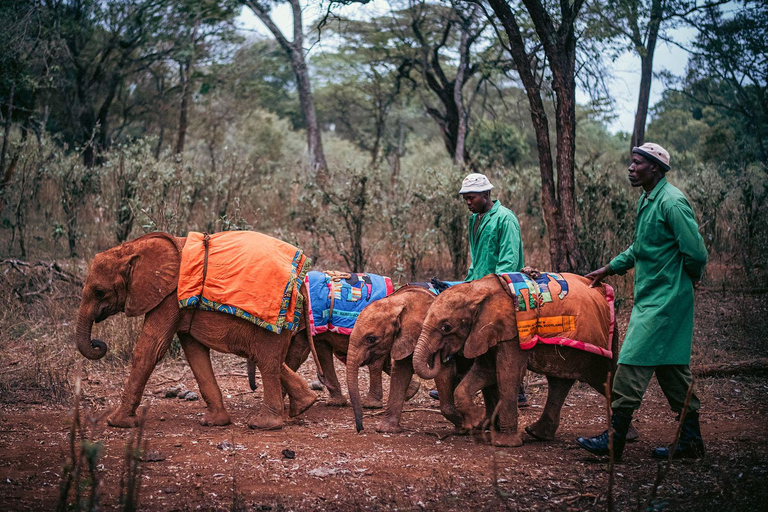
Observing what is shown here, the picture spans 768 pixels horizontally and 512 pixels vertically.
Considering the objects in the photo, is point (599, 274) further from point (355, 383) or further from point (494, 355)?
point (355, 383)

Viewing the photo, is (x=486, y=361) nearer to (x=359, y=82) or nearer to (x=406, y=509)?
(x=406, y=509)

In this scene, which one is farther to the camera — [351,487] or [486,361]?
[486,361]

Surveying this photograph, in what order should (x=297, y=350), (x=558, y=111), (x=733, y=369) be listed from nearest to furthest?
(x=297, y=350), (x=733, y=369), (x=558, y=111)

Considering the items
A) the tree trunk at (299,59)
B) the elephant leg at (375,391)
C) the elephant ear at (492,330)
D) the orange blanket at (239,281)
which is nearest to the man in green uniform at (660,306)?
the elephant ear at (492,330)

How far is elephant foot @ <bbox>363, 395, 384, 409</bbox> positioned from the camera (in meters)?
7.36

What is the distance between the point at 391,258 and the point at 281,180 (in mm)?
6887

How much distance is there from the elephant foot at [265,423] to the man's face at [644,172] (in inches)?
140

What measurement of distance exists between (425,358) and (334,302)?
1480 mm

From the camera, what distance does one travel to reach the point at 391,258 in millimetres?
12148

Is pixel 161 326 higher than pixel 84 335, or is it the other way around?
pixel 161 326

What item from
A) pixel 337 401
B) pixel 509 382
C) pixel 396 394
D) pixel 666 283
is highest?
pixel 666 283

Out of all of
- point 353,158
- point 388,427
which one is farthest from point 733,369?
point 353,158

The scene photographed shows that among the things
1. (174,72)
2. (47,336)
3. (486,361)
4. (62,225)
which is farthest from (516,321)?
(174,72)

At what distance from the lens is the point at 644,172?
530 cm
